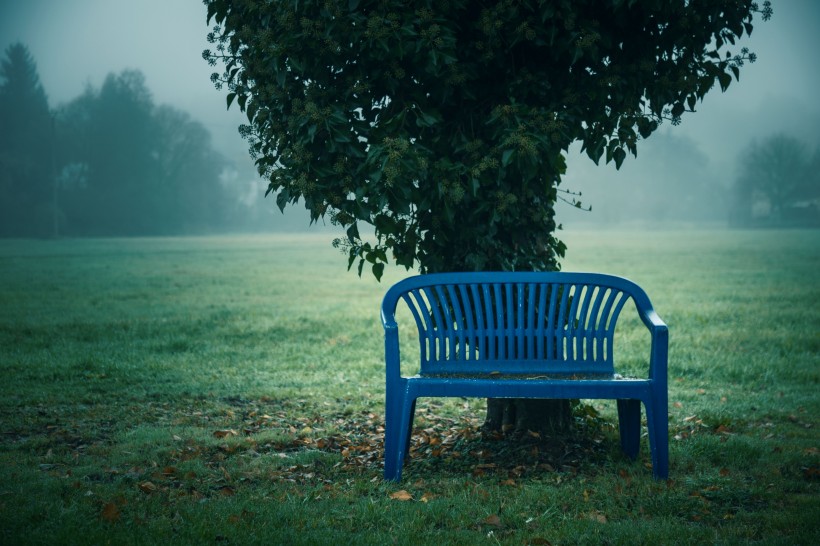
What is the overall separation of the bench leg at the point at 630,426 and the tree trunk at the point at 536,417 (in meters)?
0.42

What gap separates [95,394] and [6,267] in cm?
2259

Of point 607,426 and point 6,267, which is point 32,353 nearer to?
point 607,426

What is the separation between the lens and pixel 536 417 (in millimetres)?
5957

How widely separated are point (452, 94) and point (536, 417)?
93.7 inches

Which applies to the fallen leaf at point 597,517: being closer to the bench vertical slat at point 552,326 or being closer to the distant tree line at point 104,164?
the bench vertical slat at point 552,326

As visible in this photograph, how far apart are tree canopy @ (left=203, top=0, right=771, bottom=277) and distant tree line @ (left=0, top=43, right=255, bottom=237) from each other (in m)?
51.1

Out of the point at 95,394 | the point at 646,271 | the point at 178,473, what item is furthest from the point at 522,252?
the point at 646,271

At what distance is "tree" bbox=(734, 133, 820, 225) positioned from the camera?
9094 centimetres

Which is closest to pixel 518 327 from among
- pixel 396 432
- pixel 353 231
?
pixel 396 432

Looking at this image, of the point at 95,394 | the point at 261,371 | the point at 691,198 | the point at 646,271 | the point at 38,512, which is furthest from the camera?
the point at 691,198

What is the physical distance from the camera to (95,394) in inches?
320

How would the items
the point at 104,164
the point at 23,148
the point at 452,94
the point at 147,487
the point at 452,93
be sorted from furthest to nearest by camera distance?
the point at 104,164, the point at 23,148, the point at 452,94, the point at 452,93, the point at 147,487

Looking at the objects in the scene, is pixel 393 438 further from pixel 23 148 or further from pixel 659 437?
pixel 23 148

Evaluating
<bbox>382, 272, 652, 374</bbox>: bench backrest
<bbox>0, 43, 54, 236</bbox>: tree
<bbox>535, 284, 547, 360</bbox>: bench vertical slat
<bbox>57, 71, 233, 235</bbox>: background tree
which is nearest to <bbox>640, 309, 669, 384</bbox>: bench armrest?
<bbox>382, 272, 652, 374</bbox>: bench backrest
